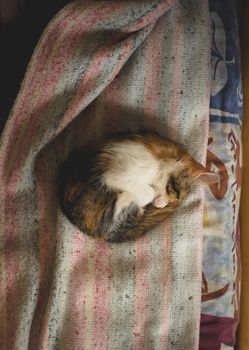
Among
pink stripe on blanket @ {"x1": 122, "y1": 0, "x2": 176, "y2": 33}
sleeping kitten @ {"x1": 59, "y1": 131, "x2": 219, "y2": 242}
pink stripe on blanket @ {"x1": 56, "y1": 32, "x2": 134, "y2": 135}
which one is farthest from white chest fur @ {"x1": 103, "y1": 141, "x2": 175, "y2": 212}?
pink stripe on blanket @ {"x1": 122, "y1": 0, "x2": 176, "y2": 33}

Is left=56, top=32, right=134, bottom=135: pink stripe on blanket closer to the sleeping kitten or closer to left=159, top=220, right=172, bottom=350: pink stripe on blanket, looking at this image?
the sleeping kitten

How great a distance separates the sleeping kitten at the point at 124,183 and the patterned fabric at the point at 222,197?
0.40ft

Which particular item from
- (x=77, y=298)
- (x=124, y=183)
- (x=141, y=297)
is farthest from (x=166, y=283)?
(x=124, y=183)

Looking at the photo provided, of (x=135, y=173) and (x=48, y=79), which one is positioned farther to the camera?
(x=48, y=79)

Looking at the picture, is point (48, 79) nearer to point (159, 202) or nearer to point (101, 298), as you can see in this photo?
point (159, 202)

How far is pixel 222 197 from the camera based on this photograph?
1141 millimetres

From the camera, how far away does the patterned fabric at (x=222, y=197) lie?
1.14 metres

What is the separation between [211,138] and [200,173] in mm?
151

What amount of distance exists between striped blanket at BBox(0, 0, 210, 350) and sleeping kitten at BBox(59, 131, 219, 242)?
0.31 ft

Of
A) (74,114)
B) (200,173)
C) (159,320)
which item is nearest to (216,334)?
(159,320)

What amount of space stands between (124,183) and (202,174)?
0.19 m

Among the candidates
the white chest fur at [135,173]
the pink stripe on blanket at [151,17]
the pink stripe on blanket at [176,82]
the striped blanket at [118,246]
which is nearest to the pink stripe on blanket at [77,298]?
the striped blanket at [118,246]

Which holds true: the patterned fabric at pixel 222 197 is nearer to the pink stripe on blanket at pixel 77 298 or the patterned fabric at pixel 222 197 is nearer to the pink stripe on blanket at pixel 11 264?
the pink stripe on blanket at pixel 77 298

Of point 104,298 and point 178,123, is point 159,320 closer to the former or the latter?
point 104,298
